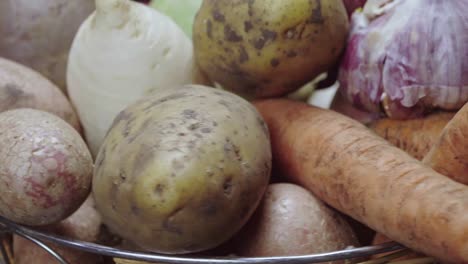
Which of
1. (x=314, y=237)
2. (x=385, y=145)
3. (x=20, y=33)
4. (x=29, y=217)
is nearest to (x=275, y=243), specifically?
(x=314, y=237)

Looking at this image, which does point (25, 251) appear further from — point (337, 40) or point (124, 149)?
point (337, 40)

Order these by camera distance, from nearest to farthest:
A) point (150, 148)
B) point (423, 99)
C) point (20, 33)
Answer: point (150, 148), point (423, 99), point (20, 33)

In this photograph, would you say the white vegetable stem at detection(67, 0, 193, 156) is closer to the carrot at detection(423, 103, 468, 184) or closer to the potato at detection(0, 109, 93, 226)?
the potato at detection(0, 109, 93, 226)

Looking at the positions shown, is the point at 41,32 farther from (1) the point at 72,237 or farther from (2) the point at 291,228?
(2) the point at 291,228

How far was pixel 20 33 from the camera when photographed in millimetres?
929

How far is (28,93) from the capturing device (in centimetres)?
80

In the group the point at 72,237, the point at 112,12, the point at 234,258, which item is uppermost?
the point at 112,12

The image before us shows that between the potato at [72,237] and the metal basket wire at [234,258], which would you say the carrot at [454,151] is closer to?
the metal basket wire at [234,258]

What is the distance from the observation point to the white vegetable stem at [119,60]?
2.65 ft

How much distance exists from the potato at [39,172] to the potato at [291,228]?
19 centimetres

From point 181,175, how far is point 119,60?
301mm

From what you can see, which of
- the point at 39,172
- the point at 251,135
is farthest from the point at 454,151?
the point at 39,172

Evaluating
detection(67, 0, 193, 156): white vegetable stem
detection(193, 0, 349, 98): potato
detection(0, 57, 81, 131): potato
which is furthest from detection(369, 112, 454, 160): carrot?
detection(0, 57, 81, 131): potato

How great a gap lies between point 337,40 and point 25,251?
0.46m
